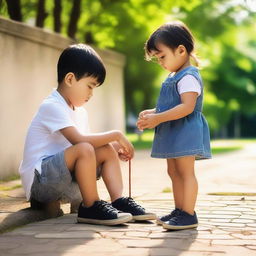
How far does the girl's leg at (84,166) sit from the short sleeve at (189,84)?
2.26 ft

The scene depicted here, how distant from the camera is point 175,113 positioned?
3900 mm

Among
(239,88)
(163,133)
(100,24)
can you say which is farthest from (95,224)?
(239,88)

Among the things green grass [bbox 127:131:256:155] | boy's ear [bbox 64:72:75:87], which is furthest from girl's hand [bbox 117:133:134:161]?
green grass [bbox 127:131:256:155]

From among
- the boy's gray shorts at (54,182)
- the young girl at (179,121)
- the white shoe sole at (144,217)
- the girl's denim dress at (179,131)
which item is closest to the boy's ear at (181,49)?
the young girl at (179,121)

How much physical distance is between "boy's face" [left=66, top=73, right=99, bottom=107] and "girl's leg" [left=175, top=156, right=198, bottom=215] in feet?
2.62

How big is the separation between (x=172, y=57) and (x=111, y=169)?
846mm

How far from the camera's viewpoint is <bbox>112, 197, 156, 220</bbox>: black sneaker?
4.09m

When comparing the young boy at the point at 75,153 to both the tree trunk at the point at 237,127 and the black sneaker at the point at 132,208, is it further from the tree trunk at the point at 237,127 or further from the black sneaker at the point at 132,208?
the tree trunk at the point at 237,127

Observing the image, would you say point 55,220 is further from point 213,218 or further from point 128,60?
point 128,60

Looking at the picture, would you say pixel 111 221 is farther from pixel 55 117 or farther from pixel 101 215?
pixel 55 117

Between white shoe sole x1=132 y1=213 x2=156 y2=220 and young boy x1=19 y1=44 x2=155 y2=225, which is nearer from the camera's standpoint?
young boy x1=19 y1=44 x2=155 y2=225

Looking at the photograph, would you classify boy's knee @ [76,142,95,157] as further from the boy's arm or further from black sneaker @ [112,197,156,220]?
black sneaker @ [112,197,156,220]

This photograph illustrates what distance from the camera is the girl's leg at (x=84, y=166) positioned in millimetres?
3928

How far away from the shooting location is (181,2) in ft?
41.5
